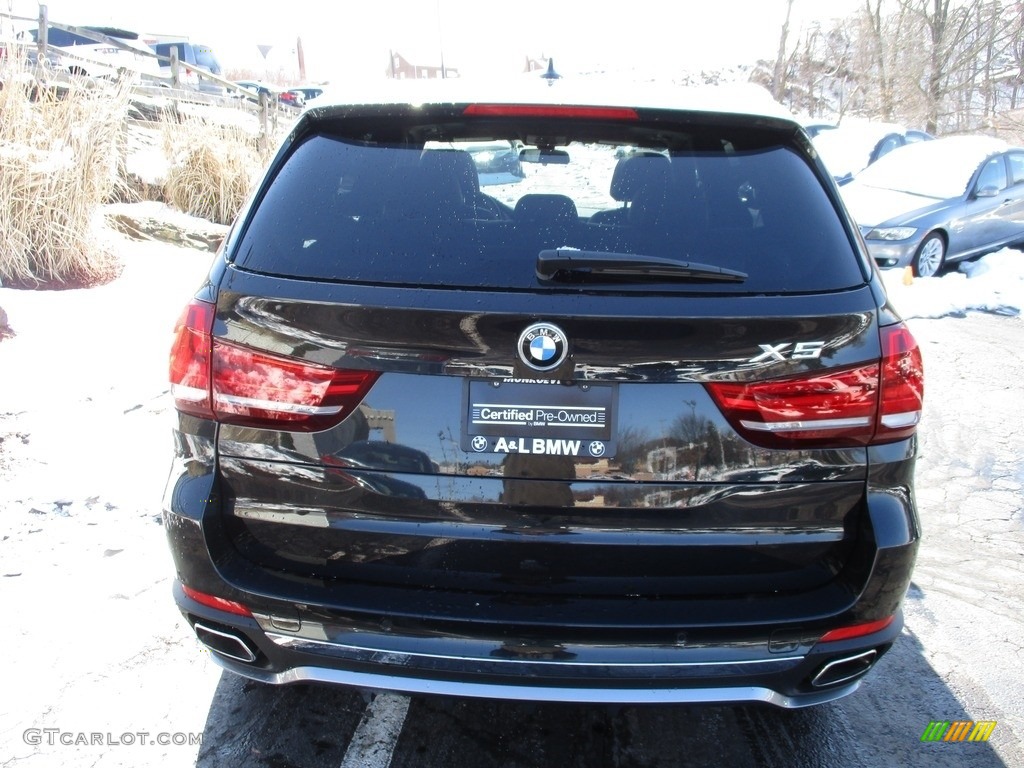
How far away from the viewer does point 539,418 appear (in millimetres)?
1954

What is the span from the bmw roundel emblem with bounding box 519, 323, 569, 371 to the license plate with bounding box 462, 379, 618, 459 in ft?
0.18

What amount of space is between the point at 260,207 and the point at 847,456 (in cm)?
164

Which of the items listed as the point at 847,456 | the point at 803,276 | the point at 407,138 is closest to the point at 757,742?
the point at 847,456

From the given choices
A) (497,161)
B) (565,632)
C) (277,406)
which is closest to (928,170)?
(497,161)

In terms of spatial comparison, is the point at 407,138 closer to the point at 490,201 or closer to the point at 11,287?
the point at 490,201

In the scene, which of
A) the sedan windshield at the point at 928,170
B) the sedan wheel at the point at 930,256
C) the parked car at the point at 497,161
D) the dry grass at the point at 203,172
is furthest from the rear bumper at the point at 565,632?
the sedan windshield at the point at 928,170

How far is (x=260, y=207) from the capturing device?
225 cm

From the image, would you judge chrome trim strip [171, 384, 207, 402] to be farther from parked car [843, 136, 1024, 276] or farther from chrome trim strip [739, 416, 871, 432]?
parked car [843, 136, 1024, 276]

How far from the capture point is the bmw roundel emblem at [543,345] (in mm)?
1927

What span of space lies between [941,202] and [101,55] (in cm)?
1690

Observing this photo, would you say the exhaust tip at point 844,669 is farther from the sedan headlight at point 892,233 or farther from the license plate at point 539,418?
the sedan headlight at point 892,233

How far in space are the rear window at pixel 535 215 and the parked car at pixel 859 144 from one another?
16225mm

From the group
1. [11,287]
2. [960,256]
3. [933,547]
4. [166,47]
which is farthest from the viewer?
[166,47]

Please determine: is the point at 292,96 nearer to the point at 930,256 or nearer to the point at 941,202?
the point at 941,202
